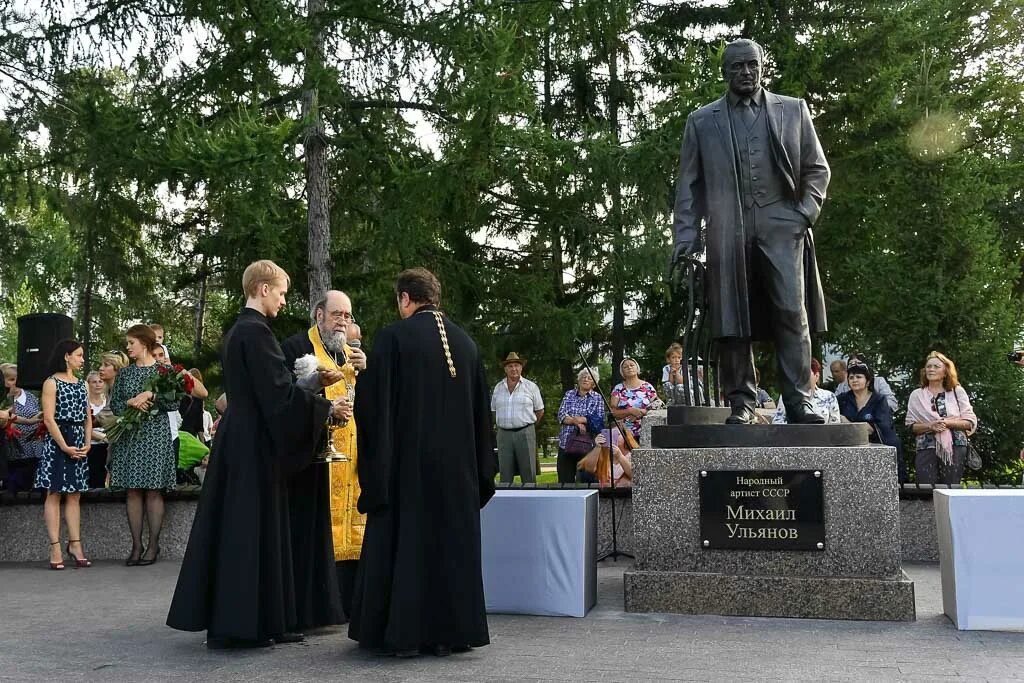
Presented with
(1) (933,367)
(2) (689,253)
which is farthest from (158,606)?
(1) (933,367)

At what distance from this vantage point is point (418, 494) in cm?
533

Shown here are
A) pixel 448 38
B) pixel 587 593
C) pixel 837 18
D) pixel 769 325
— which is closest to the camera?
pixel 587 593

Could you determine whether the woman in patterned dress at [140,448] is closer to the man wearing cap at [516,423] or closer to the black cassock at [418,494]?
the man wearing cap at [516,423]

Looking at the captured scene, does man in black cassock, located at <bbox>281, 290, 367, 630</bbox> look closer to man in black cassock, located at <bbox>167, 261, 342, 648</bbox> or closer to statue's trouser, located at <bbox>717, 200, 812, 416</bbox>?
man in black cassock, located at <bbox>167, 261, 342, 648</bbox>

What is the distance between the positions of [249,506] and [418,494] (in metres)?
0.87

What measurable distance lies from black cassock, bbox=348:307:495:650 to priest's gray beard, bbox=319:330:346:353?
708 mm

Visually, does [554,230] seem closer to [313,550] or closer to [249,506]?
[313,550]

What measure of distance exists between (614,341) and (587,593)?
14.4 m

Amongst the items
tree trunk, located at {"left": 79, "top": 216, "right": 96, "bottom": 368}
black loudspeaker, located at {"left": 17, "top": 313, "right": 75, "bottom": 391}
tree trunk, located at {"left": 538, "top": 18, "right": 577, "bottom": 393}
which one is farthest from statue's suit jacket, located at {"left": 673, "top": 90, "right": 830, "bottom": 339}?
tree trunk, located at {"left": 79, "top": 216, "right": 96, "bottom": 368}

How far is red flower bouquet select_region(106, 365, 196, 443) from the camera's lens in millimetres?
9156

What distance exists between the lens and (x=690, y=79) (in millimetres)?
14656

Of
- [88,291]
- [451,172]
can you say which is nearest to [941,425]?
[451,172]

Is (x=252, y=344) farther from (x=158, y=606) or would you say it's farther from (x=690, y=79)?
(x=690, y=79)

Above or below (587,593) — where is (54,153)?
above
